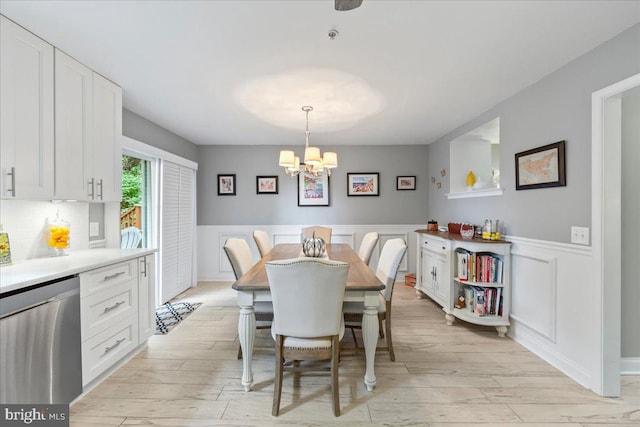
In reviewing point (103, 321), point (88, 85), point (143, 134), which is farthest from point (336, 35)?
point (143, 134)

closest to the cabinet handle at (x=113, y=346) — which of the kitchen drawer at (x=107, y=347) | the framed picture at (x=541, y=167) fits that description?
the kitchen drawer at (x=107, y=347)

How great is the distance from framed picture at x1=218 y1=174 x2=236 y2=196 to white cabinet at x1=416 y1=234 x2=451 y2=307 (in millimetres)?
3121

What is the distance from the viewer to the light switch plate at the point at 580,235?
206 centimetres

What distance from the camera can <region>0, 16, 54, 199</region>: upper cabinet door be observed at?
1696mm

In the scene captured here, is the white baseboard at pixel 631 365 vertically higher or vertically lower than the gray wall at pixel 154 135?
lower

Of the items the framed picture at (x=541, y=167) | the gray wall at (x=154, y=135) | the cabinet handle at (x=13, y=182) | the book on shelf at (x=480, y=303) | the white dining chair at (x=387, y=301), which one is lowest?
the book on shelf at (x=480, y=303)

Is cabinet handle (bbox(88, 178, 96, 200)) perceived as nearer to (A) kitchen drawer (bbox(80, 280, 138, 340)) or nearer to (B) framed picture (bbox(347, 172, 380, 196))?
(A) kitchen drawer (bbox(80, 280, 138, 340))

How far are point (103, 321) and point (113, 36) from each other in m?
1.90

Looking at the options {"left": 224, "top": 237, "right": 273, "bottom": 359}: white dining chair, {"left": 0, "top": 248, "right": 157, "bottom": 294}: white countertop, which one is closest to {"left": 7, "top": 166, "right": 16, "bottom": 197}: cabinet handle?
{"left": 0, "top": 248, "right": 157, "bottom": 294}: white countertop

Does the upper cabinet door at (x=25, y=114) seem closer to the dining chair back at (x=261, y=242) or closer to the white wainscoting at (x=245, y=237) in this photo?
the dining chair back at (x=261, y=242)

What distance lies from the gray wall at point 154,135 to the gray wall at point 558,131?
3938mm

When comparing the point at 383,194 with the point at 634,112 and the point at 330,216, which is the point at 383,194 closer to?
the point at 330,216

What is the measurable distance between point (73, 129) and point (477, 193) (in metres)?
3.93

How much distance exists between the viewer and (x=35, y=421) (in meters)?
1.53
